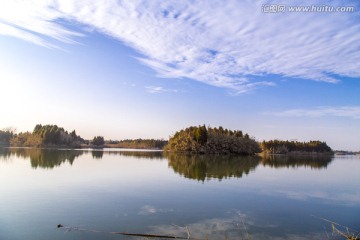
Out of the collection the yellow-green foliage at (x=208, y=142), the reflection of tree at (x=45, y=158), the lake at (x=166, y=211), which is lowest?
the lake at (x=166, y=211)

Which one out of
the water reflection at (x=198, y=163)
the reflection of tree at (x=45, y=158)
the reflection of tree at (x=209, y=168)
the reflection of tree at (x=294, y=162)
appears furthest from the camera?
the reflection of tree at (x=294, y=162)

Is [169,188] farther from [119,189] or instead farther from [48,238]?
[48,238]

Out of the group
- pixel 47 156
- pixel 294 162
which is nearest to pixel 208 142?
pixel 294 162

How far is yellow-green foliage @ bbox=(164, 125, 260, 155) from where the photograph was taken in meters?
107

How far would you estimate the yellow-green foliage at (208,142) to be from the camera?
351 feet

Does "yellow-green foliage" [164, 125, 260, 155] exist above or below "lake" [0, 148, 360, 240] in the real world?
above

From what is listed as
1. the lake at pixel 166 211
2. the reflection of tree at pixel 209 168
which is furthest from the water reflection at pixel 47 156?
the lake at pixel 166 211

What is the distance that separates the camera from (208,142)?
107 m

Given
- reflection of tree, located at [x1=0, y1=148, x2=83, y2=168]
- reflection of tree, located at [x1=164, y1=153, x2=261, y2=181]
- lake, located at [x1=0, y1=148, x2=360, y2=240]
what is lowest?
lake, located at [x1=0, y1=148, x2=360, y2=240]

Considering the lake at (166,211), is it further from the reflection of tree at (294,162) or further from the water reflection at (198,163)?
the reflection of tree at (294,162)

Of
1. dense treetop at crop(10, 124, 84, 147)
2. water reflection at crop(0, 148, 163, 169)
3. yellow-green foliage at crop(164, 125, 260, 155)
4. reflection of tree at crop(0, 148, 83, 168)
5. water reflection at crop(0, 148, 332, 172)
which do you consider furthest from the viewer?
dense treetop at crop(10, 124, 84, 147)

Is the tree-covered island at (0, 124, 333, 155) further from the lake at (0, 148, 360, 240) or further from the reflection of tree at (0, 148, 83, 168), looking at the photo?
the lake at (0, 148, 360, 240)

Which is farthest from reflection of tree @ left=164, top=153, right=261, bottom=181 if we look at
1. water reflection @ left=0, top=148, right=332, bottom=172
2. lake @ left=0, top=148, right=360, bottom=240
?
lake @ left=0, top=148, right=360, bottom=240

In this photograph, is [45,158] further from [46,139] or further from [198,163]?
[46,139]
